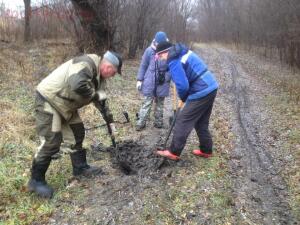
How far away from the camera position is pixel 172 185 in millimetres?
5426

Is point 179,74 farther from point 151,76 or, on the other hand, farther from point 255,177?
point 151,76

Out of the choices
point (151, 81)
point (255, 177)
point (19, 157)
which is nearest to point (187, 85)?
point (255, 177)

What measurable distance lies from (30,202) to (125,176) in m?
1.39

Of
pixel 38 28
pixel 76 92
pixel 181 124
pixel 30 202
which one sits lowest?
pixel 30 202

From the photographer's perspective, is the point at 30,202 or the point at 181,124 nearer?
the point at 30,202

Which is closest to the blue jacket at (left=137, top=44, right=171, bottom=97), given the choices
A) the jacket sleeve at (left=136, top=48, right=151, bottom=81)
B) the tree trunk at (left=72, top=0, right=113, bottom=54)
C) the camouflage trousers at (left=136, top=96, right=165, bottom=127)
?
the jacket sleeve at (left=136, top=48, right=151, bottom=81)

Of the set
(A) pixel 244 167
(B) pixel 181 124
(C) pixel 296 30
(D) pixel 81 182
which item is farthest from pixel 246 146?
(C) pixel 296 30

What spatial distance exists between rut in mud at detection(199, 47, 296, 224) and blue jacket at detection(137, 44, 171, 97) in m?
1.80

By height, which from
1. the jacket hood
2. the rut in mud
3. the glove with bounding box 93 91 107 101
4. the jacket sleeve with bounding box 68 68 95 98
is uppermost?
the jacket hood

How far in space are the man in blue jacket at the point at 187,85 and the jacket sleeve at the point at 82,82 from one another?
1.33 metres

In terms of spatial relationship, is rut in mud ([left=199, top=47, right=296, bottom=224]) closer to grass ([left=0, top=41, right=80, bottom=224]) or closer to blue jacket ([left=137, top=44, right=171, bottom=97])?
blue jacket ([left=137, top=44, right=171, bottom=97])

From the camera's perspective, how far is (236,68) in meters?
18.1

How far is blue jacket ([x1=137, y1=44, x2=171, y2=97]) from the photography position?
7.56 meters

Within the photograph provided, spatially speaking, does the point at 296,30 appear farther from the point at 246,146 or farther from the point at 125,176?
the point at 125,176
